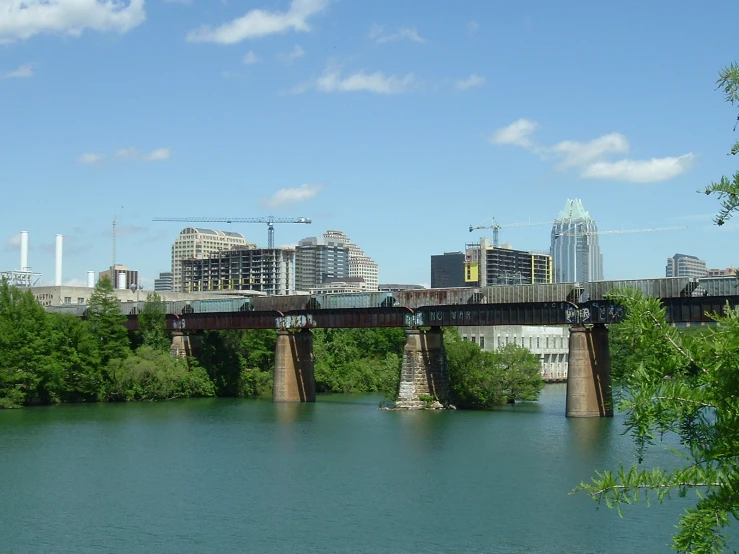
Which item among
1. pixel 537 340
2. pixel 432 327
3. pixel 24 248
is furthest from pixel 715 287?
pixel 24 248

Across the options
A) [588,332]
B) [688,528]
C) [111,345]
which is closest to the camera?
[688,528]

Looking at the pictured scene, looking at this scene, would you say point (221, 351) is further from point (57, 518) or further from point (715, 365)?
point (715, 365)

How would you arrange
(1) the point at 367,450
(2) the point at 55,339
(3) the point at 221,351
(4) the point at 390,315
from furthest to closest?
(3) the point at 221,351, (2) the point at 55,339, (4) the point at 390,315, (1) the point at 367,450

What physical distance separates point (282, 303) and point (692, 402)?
77.0 metres

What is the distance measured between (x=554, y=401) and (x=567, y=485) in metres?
52.4

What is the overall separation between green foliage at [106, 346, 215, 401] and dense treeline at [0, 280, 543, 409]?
9 centimetres

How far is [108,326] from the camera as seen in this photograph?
93750mm

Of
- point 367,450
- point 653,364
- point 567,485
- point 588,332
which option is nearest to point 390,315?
point 588,332

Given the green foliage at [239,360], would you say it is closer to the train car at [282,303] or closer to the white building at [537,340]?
the train car at [282,303]

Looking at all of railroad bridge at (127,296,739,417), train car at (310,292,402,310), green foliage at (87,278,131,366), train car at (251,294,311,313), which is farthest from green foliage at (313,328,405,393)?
green foliage at (87,278,131,366)

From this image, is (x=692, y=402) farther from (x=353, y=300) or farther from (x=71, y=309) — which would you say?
(x=71, y=309)

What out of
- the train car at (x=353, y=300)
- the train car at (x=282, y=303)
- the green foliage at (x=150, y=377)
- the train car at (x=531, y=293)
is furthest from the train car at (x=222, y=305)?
the train car at (x=531, y=293)

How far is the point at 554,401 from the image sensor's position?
93.2 meters

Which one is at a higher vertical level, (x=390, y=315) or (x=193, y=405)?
(x=390, y=315)
